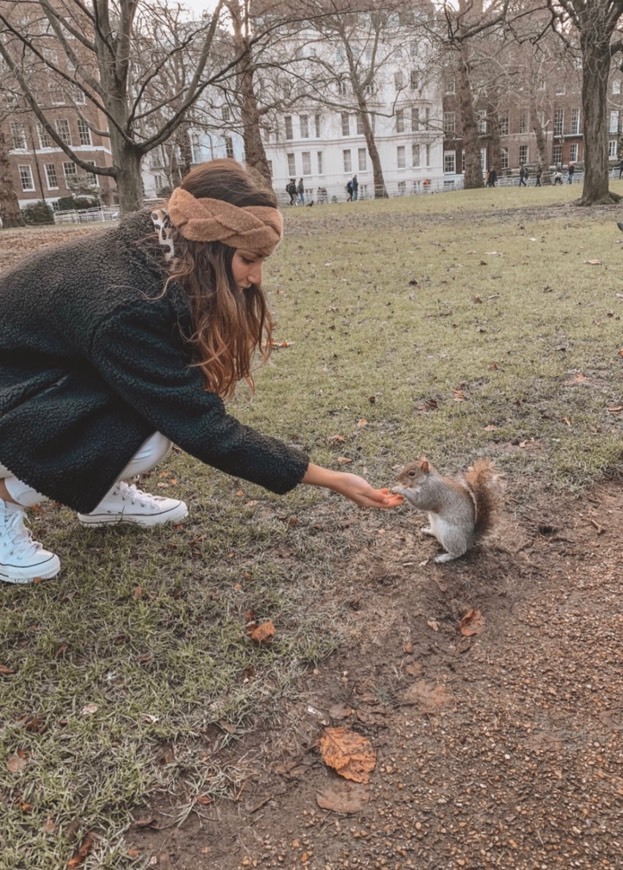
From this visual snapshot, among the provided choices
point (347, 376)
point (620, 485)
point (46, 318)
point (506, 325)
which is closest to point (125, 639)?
point (46, 318)

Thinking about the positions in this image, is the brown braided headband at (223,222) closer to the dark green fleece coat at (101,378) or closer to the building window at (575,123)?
the dark green fleece coat at (101,378)

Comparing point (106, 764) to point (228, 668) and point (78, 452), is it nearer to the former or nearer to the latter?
point (228, 668)

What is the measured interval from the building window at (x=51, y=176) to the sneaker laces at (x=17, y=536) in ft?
155

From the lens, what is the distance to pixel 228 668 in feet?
6.60

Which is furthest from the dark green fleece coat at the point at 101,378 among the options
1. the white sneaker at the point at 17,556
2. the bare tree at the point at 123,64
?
the bare tree at the point at 123,64

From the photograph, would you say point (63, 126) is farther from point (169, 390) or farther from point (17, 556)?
point (169, 390)

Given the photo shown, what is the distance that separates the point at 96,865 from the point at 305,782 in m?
0.53

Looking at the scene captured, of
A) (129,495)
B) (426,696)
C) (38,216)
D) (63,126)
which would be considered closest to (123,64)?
(129,495)

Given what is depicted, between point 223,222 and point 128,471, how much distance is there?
993mm

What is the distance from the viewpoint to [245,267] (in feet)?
6.47

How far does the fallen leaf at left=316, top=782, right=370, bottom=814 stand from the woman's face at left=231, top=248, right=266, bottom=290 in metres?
1.46

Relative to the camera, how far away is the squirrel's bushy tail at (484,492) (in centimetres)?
239

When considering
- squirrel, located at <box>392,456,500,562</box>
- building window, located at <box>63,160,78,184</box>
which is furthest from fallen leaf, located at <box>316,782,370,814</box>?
building window, located at <box>63,160,78,184</box>

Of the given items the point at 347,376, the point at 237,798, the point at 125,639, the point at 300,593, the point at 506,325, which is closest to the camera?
the point at 237,798
